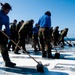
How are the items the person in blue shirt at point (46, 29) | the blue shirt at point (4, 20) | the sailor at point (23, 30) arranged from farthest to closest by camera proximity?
1. the sailor at point (23, 30)
2. the person in blue shirt at point (46, 29)
3. the blue shirt at point (4, 20)

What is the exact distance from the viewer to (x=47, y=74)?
5.66 meters

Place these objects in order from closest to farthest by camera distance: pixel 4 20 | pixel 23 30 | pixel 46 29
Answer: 1. pixel 4 20
2. pixel 46 29
3. pixel 23 30

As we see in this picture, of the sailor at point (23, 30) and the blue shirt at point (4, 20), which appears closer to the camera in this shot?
the blue shirt at point (4, 20)

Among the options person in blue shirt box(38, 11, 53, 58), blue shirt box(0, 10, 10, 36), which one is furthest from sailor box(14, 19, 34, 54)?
blue shirt box(0, 10, 10, 36)

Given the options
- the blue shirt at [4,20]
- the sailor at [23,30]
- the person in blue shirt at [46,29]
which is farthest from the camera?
the sailor at [23,30]

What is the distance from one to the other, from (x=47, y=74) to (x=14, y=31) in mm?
8989

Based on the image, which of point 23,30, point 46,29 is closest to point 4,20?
point 46,29

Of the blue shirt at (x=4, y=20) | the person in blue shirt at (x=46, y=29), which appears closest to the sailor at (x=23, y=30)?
the person in blue shirt at (x=46, y=29)

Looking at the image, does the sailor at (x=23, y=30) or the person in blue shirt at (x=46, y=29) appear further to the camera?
the sailor at (x=23, y=30)

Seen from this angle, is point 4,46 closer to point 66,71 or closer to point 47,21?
point 66,71

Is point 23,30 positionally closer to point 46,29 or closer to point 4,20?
point 46,29

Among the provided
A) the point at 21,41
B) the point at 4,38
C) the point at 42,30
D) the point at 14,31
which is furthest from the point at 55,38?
the point at 4,38

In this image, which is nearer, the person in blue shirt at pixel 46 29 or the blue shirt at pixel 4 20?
the blue shirt at pixel 4 20

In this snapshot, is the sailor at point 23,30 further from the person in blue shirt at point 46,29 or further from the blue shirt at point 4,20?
the blue shirt at point 4,20
